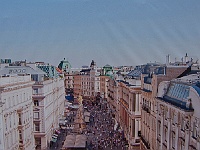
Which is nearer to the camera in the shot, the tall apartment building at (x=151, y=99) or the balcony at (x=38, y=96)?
the tall apartment building at (x=151, y=99)

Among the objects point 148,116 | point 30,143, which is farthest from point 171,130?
point 30,143

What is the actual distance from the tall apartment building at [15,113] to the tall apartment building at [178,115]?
8.18m

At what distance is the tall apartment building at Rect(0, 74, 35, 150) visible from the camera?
51.5 ft

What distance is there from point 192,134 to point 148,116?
7.84m

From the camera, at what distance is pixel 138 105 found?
2138 centimetres

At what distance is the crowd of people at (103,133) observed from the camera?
25519mm

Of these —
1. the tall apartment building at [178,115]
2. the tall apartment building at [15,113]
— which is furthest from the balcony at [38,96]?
the tall apartment building at [178,115]

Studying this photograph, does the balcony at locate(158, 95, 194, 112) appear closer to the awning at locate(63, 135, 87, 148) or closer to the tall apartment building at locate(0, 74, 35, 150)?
the tall apartment building at locate(0, 74, 35, 150)

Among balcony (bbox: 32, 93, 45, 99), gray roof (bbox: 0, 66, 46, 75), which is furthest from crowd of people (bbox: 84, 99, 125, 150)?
gray roof (bbox: 0, 66, 46, 75)

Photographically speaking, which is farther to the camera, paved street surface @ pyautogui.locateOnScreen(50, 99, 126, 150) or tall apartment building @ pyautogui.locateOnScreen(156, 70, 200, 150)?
paved street surface @ pyautogui.locateOnScreen(50, 99, 126, 150)

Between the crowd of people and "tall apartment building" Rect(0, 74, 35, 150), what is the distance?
22.6ft

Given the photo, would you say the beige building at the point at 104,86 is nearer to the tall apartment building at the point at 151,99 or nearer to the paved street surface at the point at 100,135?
the paved street surface at the point at 100,135

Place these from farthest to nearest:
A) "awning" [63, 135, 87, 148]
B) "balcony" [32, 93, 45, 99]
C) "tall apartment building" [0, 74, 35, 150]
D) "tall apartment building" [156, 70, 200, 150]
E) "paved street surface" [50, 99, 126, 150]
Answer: "paved street surface" [50, 99, 126, 150], "balcony" [32, 93, 45, 99], "awning" [63, 135, 87, 148], "tall apartment building" [0, 74, 35, 150], "tall apartment building" [156, 70, 200, 150]

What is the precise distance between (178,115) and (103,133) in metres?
20.2
